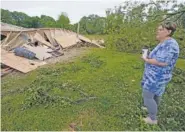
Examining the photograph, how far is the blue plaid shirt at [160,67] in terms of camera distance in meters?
3.21

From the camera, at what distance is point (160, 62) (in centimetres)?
321

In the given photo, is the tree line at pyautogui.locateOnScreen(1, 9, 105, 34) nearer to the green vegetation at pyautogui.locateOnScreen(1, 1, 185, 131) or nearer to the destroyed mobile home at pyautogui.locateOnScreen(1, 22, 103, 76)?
the destroyed mobile home at pyautogui.locateOnScreen(1, 22, 103, 76)

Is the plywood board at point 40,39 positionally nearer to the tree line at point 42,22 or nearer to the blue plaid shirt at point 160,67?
the blue plaid shirt at point 160,67

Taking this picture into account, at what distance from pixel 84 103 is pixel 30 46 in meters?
6.92

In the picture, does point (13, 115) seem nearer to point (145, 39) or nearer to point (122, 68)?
point (122, 68)

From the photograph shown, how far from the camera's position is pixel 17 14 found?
32.1 meters

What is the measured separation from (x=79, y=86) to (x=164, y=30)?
273 cm

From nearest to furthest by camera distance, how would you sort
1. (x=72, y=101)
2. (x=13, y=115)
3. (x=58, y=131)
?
(x=58, y=131) → (x=13, y=115) → (x=72, y=101)

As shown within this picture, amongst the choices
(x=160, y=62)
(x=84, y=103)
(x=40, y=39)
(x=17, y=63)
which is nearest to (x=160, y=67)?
(x=160, y=62)

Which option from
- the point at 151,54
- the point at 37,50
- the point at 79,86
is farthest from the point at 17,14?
the point at 151,54

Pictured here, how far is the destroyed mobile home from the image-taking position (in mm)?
8305

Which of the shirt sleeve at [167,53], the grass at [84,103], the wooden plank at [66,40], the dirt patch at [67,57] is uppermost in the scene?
the shirt sleeve at [167,53]

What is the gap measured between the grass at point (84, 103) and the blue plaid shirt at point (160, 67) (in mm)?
644

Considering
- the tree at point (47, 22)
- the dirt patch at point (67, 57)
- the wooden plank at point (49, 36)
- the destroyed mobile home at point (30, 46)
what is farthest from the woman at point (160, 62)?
the tree at point (47, 22)
